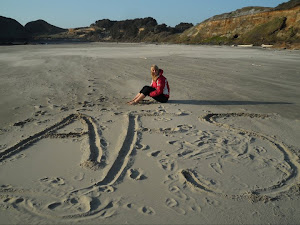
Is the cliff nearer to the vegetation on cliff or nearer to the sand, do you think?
the vegetation on cliff

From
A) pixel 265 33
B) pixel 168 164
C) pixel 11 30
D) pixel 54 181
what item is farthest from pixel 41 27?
pixel 168 164

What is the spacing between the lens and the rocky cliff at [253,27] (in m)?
36.6

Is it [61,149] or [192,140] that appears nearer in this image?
[61,149]

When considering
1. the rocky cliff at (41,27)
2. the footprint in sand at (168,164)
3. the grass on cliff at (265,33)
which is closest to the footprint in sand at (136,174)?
the footprint in sand at (168,164)

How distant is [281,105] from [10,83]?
951 centimetres

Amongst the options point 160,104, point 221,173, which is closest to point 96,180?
point 221,173

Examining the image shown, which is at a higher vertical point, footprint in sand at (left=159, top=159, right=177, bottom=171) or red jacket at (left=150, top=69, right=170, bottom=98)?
red jacket at (left=150, top=69, right=170, bottom=98)

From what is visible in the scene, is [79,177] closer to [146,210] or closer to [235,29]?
[146,210]

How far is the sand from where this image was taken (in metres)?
3.14

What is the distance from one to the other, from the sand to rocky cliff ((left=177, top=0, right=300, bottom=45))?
32.1 meters

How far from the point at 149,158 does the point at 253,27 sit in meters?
46.6

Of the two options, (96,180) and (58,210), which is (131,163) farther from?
(58,210)

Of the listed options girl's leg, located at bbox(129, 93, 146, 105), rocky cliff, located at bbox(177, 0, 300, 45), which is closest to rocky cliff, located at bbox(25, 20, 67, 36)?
rocky cliff, located at bbox(177, 0, 300, 45)

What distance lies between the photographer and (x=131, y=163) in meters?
4.21
